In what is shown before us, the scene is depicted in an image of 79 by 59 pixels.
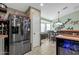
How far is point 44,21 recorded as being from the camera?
2.14 m

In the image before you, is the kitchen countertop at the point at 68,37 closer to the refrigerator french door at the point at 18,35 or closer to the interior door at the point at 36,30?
the interior door at the point at 36,30

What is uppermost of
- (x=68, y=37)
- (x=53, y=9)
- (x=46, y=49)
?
(x=53, y=9)

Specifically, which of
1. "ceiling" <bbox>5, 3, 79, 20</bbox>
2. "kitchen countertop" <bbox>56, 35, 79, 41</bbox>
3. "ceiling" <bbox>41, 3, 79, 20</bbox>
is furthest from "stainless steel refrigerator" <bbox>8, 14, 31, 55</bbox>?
"kitchen countertop" <bbox>56, 35, 79, 41</bbox>

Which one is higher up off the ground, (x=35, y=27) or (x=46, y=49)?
(x=35, y=27)

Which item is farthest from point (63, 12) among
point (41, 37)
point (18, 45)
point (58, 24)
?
point (18, 45)

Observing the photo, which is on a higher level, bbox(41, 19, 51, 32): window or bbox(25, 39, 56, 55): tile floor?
bbox(41, 19, 51, 32): window

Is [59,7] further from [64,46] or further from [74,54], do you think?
[74,54]

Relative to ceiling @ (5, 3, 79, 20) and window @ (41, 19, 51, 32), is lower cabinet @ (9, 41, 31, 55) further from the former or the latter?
ceiling @ (5, 3, 79, 20)

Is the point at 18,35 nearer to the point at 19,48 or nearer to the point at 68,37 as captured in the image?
the point at 19,48

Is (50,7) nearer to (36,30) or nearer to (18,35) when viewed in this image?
(36,30)

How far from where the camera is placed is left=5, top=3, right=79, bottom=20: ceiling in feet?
6.86

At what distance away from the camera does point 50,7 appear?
2125mm

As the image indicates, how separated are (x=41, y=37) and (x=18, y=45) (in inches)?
19.5

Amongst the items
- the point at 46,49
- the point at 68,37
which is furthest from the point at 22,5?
the point at 68,37
